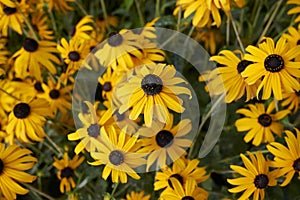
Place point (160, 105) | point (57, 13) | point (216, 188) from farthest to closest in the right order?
point (57, 13) < point (216, 188) < point (160, 105)

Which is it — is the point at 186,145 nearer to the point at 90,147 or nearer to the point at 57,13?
the point at 90,147

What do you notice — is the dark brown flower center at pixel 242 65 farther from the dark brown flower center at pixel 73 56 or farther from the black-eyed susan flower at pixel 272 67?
the dark brown flower center at pixel 73 56

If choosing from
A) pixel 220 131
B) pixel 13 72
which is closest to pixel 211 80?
pixel 220 131

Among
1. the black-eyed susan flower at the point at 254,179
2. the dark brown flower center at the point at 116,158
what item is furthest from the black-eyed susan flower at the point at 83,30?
the black-eyed susan flower at the point at 254,179

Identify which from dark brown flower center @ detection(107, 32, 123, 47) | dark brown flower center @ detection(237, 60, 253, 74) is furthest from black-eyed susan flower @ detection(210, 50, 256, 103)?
dark brown flower center @ detection(107, 32, 123, 47)

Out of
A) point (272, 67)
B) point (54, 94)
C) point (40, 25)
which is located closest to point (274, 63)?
point (272, 67)

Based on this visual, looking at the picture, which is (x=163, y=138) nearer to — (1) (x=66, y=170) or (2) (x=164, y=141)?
(2) (x=164, y=141)

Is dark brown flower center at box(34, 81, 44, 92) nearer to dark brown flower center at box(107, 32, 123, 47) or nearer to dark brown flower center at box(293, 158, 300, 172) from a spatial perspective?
dark brown flower center at box(107, 32, 123, 47)

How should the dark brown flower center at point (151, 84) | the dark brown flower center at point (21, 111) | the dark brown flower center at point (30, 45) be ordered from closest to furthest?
1. the dark brown flower center at point (151, 84)
2. the dark brown flower center at point (21, 111)
3. the dark brown flower center at point (30, 45)
